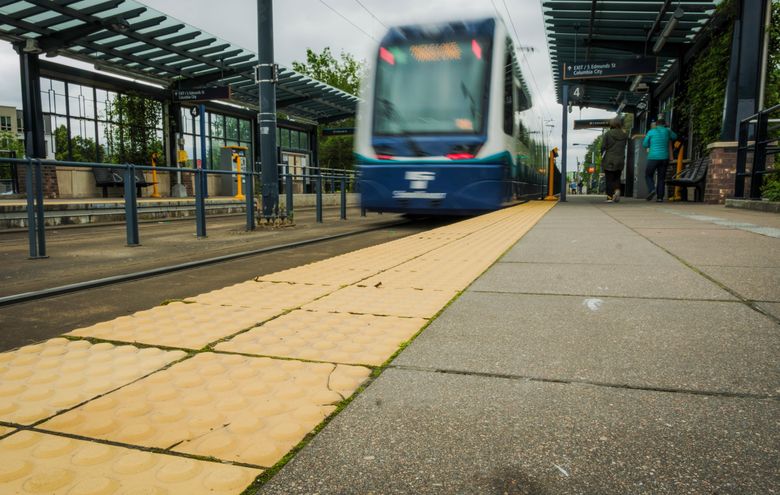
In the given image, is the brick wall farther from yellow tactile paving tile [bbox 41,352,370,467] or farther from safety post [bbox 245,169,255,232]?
yellow tactile paving tile [bbox 41,352,370,467]

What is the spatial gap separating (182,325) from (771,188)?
10162 millimetres

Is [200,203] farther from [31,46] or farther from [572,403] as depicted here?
[31,46]

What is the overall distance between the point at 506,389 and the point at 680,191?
15326 mm

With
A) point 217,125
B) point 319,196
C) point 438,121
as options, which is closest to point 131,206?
point 319,196

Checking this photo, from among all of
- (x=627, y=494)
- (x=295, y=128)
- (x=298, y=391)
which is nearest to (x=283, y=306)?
(x=298, y=391)

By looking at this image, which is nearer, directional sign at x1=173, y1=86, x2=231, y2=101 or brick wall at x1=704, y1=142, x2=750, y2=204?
brick wall at x1=704, y1=142, x2=750, y2=204

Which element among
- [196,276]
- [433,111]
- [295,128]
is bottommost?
[196,276]

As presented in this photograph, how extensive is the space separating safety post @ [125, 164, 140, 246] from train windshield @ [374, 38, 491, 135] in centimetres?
418

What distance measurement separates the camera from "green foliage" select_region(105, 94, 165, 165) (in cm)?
1850

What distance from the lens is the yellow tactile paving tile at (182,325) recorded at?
2082mm

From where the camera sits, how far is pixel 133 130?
1912 centimetres

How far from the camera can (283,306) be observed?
262 centimetres

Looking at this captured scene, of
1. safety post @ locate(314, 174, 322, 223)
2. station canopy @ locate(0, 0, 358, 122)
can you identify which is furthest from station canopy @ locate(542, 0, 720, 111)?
station canopy @ locate(0, 0, 358, 122)

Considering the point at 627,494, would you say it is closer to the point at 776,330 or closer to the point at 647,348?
the point at 647,348
